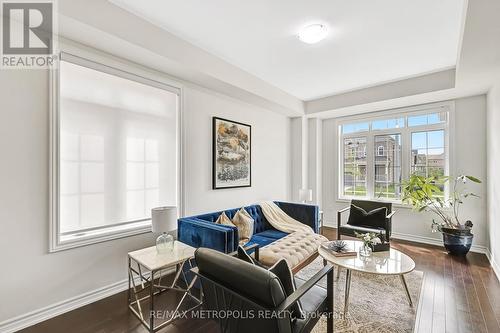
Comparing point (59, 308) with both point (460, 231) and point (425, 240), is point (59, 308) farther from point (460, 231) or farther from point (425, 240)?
point (425, 240)

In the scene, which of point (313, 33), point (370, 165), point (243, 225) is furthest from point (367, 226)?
point (313, 33)

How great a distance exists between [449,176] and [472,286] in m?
1.96

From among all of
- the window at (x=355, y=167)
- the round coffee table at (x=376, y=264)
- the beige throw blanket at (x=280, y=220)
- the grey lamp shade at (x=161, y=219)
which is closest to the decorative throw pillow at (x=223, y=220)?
the grey lamp shade at (x=161, y=219)

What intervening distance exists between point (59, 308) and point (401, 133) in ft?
18.5

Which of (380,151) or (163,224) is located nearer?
(163,224)

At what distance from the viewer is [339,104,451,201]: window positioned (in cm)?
414

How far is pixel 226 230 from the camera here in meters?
2.38

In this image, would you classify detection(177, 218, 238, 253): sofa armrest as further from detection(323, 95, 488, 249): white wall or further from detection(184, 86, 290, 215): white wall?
detection(323, 95, 488, 249): white wall

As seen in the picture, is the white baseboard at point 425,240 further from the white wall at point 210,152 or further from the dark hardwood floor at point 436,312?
the white wall at point 210,152

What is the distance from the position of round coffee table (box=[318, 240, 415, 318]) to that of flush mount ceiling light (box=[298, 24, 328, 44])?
2.33m

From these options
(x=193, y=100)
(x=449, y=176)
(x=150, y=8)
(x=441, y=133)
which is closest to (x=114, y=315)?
(x=193, y=100)

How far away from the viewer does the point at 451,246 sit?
3523 millimetres

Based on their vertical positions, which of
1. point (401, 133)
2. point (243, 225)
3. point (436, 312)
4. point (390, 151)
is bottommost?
point (436, 312)

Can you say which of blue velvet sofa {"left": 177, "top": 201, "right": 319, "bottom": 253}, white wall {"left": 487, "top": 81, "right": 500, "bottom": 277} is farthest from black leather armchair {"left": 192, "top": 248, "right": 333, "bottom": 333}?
white wall {"left": 487, "top": 81, "right": 500, "bottom": 277}
